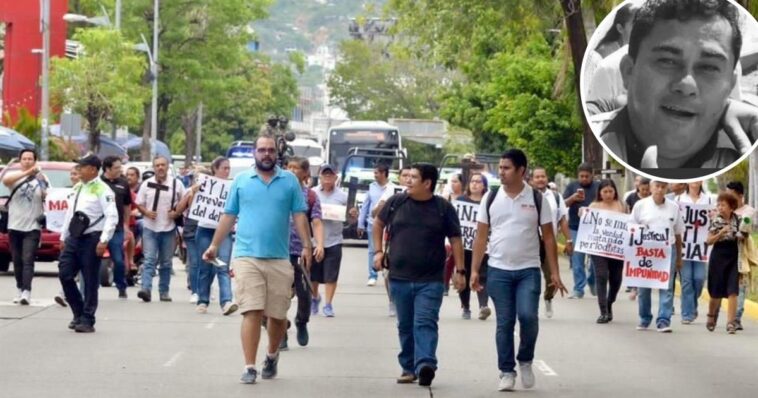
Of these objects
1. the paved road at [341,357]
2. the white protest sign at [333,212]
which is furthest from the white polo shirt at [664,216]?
the white protest sign at [333,212]

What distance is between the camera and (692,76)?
10.0 m

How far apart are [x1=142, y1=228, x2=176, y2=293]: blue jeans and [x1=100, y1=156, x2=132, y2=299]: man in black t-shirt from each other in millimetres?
308

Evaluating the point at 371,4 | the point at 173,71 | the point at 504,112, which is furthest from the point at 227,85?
the point at 504,112

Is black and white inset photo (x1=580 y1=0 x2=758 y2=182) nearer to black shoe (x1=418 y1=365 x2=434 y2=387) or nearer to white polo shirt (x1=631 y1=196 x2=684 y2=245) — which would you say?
black shoe (x1=418 y1=365 x2=434 y2=387)

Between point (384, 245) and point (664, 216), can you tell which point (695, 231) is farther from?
point (384, 245)

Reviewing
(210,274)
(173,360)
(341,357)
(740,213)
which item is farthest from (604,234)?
(173,360)

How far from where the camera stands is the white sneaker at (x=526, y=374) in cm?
1275

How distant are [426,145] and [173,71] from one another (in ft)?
63.5

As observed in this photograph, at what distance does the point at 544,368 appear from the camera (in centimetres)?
1429

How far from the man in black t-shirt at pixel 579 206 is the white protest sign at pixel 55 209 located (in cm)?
661

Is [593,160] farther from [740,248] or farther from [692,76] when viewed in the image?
[692,76]

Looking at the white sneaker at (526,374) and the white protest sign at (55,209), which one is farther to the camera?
the white protest sign at (55,209)

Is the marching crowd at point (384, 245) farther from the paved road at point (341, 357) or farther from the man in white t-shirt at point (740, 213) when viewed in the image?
the paved road at point (341, 357)

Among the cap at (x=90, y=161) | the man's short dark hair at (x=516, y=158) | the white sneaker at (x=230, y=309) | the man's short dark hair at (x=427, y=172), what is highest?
the man's short dark hair at (x=516, y=158)
